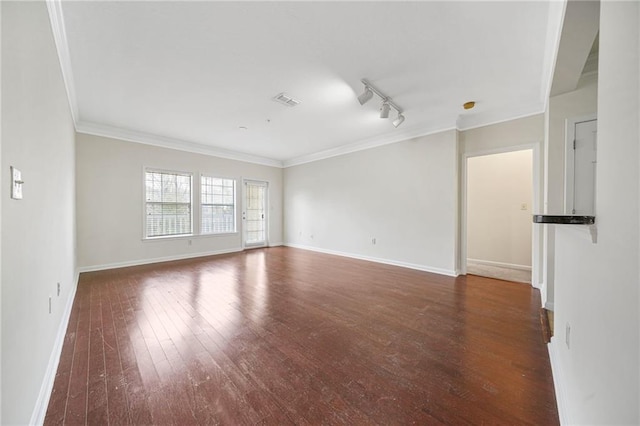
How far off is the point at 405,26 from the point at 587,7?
112 centimetres

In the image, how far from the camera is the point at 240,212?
659 centimetres

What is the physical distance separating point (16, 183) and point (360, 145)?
5097mm

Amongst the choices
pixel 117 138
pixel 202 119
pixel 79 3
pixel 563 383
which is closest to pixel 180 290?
pixel 202 119

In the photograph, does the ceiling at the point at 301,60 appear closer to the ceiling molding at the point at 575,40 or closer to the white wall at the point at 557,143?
the ceiling molding at the point at 575,40

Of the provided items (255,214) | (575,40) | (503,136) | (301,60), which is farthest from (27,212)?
(255,214)

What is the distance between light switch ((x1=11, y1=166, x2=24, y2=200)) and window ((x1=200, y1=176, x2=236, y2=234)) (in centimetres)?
486

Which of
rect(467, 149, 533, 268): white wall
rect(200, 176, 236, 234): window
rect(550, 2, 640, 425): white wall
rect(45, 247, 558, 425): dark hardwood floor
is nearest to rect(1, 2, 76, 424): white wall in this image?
rect(45, 247, 558, 425): dark hardwood floor

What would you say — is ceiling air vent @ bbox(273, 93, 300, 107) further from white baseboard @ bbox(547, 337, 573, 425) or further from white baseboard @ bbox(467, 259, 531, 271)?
white baseboard @ bbox(467, 259, 531, 271)

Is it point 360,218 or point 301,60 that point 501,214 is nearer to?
point 360,218

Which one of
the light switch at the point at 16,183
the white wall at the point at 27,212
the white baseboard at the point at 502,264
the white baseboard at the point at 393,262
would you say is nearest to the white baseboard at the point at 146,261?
the white baseboard at the point at 393,262

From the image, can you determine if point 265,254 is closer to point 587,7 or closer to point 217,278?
point 217,278

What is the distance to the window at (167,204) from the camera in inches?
201

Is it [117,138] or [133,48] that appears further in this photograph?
[117,138]

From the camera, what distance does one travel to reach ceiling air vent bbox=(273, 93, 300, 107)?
3.28m
